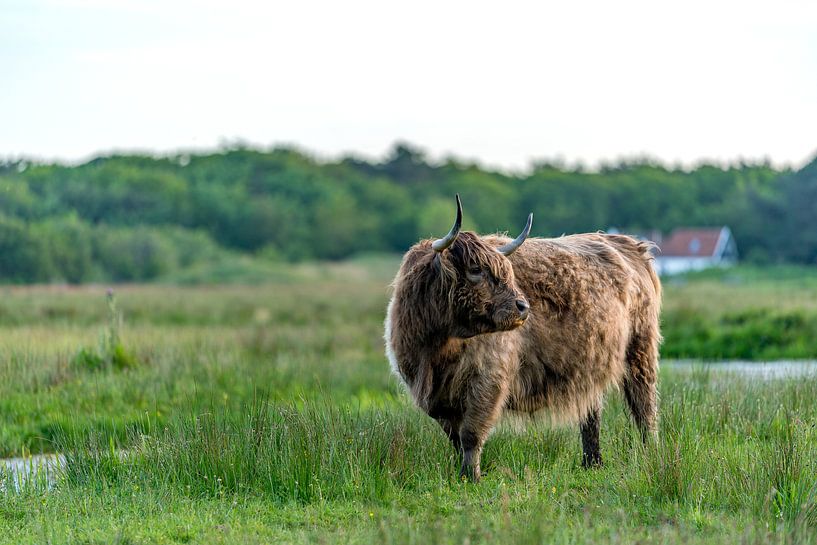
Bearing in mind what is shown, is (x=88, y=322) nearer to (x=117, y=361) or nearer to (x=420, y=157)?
(x=117, y=361)

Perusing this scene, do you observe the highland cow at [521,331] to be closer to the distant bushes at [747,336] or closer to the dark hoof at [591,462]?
the dark hoof at [591,462]

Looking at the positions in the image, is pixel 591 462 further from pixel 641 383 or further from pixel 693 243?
pixel 693 243

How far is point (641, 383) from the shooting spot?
779 cm

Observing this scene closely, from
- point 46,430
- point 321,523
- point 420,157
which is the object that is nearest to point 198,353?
point 46,430

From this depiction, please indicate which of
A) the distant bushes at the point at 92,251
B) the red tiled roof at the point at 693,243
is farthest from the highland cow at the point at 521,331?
the red tiled roof at the point at 693,243

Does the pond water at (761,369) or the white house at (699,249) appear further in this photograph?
the white house at (699,249)

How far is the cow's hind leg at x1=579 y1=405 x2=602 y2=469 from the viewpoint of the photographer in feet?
24.5

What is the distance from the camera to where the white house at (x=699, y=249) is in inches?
2697

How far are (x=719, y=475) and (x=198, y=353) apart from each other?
8.18 meters

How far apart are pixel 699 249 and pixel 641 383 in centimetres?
6480

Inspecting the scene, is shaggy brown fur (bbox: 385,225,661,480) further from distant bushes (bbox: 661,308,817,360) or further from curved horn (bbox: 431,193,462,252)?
distant bushes (bbox: 661,308,817,360)

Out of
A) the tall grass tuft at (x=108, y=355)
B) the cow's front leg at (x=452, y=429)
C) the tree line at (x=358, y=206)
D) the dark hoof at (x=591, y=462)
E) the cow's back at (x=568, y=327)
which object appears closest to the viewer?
the cow's front leg at (x=452, y=429)

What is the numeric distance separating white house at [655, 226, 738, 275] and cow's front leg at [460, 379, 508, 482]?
62762 mm

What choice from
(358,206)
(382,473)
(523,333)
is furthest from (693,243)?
(382,473)
